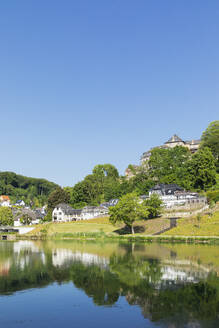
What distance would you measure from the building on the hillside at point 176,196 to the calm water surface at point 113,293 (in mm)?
58982

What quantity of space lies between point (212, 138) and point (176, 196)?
33960 mm

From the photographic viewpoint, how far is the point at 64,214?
143125mm

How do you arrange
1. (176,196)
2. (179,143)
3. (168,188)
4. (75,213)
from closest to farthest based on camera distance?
(176,196) → (168,188) → (75,213) → (179,143)

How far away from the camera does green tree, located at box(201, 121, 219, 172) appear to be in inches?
5236

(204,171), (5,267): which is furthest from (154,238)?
(204,171)

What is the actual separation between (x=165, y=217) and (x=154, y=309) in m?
77.0

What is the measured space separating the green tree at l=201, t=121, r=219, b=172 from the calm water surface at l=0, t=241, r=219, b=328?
91.8 meters

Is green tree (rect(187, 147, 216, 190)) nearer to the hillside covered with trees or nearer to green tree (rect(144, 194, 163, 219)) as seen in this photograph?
the hillside covered with trees

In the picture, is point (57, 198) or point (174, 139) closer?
point (57, 198)

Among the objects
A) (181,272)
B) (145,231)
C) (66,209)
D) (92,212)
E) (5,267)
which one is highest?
(66,209)

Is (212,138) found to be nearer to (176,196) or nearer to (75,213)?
(176,196)

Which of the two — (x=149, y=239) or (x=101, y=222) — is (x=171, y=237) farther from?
(x=101, y=222)

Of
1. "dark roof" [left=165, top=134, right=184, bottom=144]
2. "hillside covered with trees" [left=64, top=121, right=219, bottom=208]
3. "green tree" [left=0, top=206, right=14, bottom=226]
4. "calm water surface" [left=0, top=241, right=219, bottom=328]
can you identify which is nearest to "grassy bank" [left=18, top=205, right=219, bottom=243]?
"green tree" [left=0, top=206, right=14, bottom=226]

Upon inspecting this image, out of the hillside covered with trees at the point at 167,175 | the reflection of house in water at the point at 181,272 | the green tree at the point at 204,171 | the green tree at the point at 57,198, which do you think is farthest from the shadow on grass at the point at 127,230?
the green tree at the point at 57,198
